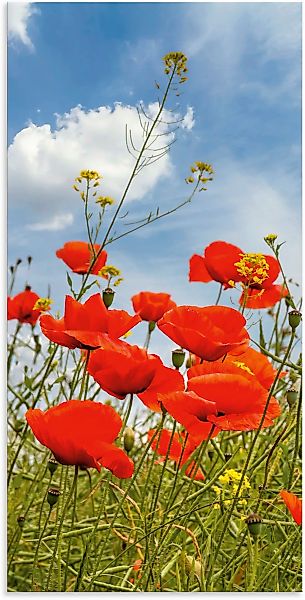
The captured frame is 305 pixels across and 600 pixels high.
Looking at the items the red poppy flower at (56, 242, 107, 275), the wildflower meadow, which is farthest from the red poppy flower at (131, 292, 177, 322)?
the red poppy flower at (56, 242, 107, 275)

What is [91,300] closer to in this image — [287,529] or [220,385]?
[220,385]

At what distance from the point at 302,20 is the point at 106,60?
1.07ft

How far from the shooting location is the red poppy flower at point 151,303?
1.27 metres

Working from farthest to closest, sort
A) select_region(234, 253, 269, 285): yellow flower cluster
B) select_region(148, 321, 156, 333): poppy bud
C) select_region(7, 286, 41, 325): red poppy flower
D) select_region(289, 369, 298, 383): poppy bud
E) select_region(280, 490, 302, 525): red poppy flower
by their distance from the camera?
select_region(7, 286, 41, 325): red poppy flower, select_region(148, 321, 156, 333): poppy bud, select_region(289, 369, 298, 383): poppy bud, select_region(234, 253, 269, 285): yellow flower cluster, select_region(280, 490, 302, 525): red poppy flower

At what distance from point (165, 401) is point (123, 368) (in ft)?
0.19

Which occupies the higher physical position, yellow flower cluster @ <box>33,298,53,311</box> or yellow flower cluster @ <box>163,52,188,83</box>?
yellow flower cluster @ <box>163,52,188,83</box>

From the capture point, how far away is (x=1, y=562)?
104cm

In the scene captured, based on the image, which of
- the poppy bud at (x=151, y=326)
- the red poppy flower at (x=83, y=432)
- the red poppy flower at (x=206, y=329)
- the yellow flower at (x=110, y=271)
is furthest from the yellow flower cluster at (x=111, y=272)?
the red poppy flower at (x=83, y=432)

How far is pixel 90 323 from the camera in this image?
0.85m

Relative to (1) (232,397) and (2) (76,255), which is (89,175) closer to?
(2) (76,255)

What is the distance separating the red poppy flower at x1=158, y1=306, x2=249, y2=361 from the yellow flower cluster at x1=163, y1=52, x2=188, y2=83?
48 cm

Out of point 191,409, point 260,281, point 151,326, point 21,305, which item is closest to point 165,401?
point 191,409

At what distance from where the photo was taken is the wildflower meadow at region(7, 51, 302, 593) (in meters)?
0.80

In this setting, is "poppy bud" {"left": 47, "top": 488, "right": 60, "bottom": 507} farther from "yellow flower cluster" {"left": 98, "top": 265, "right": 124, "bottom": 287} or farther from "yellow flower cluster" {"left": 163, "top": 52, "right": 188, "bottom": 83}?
"yellow flower cluster" {"left": 163, "top": 52, "right": 188, "bottom": 83}
